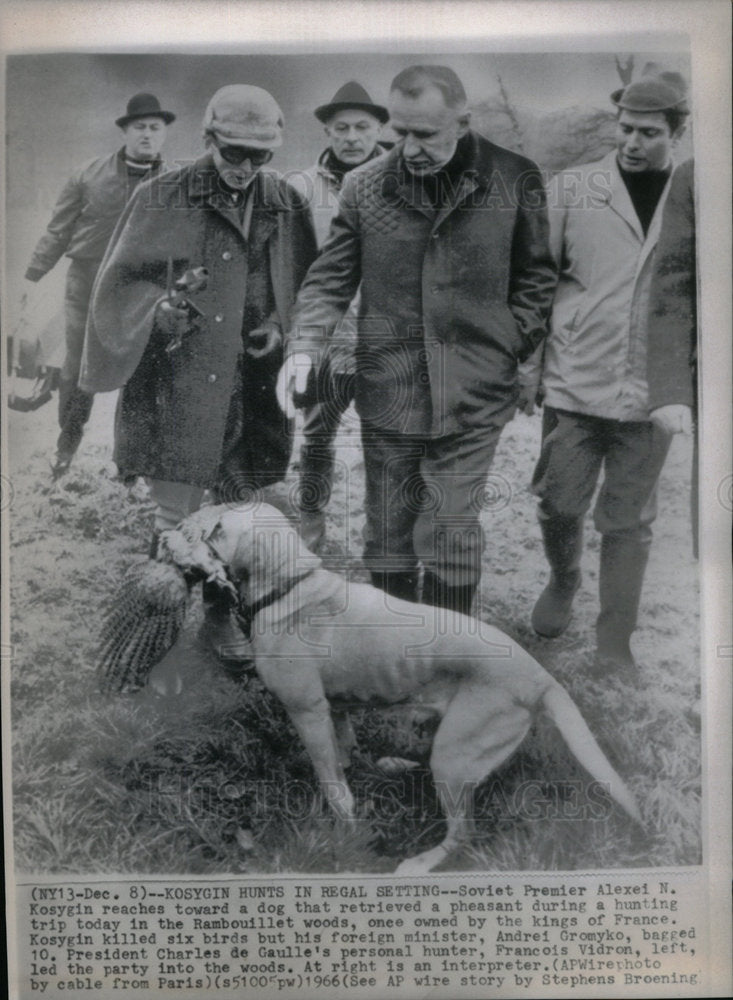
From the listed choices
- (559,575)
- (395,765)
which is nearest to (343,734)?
(395,765)

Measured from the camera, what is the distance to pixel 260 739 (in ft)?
10.2

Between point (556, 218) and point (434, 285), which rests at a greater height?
point (556, 218)

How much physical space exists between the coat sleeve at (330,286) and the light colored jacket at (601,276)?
0.73 metres

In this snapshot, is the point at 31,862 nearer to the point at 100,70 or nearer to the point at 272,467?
the point at 272,467

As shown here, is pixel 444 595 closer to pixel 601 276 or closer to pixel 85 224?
pixel 601 276

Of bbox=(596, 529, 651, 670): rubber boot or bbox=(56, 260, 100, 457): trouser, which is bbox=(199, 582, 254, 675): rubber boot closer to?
bbox=(56, 260, 100, 457): trouser

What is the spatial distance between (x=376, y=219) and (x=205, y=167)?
2.14 feet

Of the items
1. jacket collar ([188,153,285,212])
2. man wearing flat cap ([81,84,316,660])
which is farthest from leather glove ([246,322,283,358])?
jacket collar ([188,153,285,212])

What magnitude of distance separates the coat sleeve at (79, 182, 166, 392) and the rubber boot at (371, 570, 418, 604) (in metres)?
1.18

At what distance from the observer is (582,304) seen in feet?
10.3

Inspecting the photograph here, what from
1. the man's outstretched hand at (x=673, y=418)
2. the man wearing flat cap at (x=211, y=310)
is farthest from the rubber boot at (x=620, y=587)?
the man wearing flat cap at (x=211, y=310)

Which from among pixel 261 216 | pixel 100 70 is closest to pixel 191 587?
pixel 261 216

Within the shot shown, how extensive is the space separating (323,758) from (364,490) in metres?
0.98
